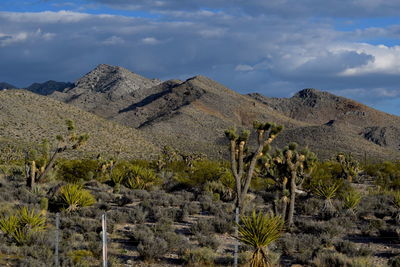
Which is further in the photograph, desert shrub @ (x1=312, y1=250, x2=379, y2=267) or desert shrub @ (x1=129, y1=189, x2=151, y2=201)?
desert shrub @ (x1=129, y1=189, x2=151, y2=201)

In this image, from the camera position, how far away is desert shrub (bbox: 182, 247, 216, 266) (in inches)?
472

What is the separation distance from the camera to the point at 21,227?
46.0ft

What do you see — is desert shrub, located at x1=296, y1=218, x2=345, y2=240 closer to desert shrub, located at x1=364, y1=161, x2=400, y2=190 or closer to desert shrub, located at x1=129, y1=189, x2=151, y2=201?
desert shrub, located at x1=129, y1=189, x2=151, y2=201

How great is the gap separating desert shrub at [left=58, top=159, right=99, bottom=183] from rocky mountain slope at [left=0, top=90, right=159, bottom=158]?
28.6 m

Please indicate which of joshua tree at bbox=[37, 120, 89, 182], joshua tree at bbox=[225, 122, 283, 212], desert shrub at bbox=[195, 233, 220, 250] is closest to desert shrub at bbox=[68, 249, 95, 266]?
desert shrub at bbox=[195, 233, 220, 250]

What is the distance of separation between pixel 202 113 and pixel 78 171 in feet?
317

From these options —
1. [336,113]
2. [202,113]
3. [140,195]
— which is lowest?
[140,195]

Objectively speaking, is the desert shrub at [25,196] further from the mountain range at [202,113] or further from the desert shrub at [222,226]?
the mountain range at [202,113]

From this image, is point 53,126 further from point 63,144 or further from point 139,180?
point 63,144

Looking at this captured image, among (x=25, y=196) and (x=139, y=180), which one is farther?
(x=139, y=180)

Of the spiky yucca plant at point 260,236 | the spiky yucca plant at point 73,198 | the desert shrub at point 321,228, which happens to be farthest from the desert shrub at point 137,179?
the spiky yucca plant at point 260,236

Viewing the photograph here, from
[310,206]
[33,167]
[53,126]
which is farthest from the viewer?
[53,126]

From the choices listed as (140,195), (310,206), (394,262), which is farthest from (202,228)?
(140,195)

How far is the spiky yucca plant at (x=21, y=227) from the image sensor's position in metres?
13.2
